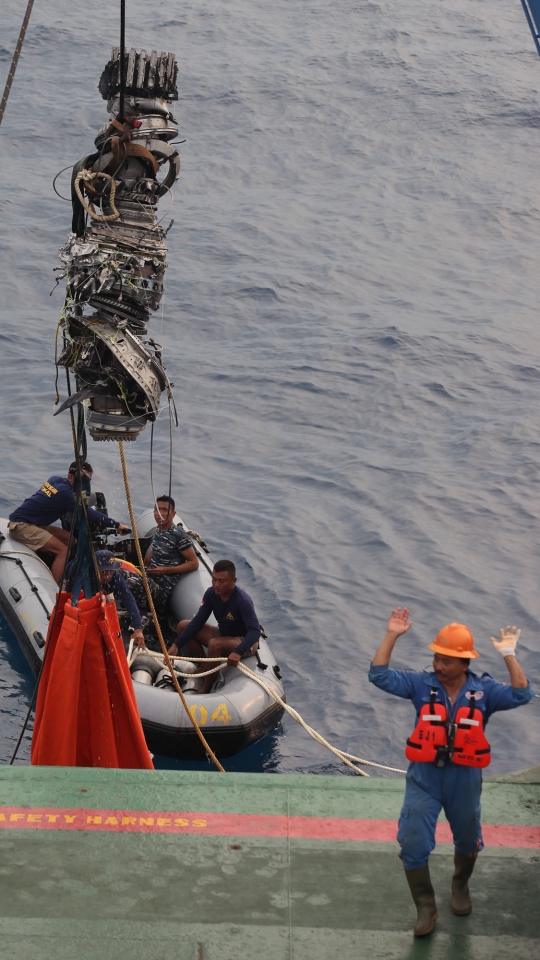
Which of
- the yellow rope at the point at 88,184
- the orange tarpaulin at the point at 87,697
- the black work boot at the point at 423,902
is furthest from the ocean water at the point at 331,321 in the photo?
the yellow rope at the point at 88,184

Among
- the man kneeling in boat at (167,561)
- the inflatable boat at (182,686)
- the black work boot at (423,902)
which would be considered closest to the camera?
the black work boot at (423,902)

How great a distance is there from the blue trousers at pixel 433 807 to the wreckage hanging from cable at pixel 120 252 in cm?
249

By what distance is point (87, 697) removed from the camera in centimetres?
657

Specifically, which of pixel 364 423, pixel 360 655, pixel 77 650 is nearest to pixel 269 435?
pixel 364 423

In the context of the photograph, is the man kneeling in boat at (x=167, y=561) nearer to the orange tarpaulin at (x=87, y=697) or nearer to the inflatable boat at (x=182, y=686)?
the inflatable boat at (x=182, y=686)

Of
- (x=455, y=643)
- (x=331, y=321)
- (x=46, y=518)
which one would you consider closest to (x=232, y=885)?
(x=455, y=643)

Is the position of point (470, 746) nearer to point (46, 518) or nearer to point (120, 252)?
point (120, 252)

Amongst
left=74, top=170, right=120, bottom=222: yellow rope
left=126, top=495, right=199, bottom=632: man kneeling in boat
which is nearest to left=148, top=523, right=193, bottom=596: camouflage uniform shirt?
left=126, top=495, right=199, bottom=632: man kneeling in boat

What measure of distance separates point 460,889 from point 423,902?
246 mm

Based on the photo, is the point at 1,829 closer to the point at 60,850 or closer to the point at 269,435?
the point at 60,850

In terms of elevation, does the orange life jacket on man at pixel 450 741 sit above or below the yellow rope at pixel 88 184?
below

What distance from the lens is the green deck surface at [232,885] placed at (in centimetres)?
488

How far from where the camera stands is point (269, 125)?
89.1ft

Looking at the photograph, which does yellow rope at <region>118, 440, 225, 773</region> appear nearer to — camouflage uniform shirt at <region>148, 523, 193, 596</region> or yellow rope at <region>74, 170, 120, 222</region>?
yellow rope at <region>74, 170, 120, 222</region>
